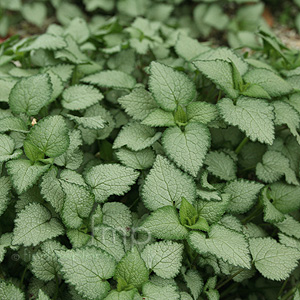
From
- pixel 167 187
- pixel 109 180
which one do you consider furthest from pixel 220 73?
pixel 109 180

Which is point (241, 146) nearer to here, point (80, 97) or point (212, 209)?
point (212, 209)

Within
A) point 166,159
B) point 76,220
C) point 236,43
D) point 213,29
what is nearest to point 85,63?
point 166,159

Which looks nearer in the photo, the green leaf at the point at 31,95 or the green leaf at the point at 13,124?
the green leaf at the point at 13,124

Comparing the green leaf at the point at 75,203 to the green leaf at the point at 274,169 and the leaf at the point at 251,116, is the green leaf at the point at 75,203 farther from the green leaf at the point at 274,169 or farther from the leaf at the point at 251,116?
the green leaf at the point at 274,169

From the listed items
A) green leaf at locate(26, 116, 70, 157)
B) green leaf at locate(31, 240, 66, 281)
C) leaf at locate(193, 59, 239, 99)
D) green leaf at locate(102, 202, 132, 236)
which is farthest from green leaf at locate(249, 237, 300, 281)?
green leaf at locate(26, 116, 70, 157)

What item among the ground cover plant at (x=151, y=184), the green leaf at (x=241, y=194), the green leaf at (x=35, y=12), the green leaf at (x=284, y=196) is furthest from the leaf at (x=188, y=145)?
the green leaf at (x=35, y=12)
